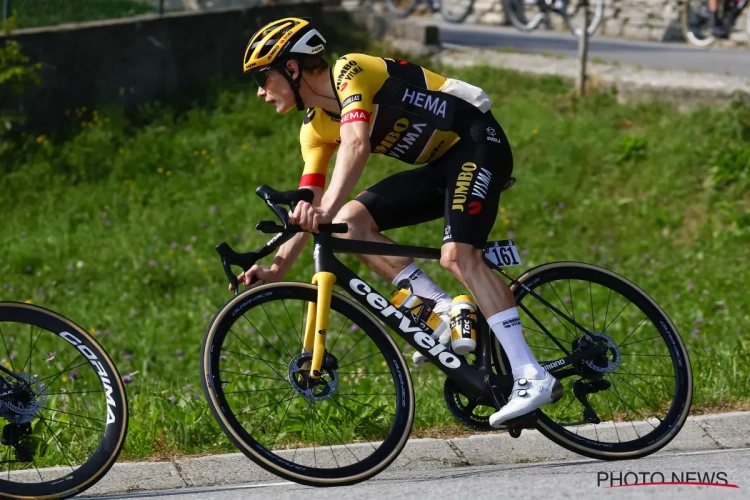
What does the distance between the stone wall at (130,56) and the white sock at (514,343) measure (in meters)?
9.35

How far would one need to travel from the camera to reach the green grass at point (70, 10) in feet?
45.3

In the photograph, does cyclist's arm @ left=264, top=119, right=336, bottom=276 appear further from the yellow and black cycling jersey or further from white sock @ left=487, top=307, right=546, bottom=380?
white sock @ left=487, top=307, right=546, bottom=380

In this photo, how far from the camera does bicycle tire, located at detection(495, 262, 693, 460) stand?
213 inches

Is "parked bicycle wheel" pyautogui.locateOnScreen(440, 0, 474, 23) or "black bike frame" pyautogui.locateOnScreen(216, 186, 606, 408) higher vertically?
"black bike frame" pyautogui.locateOnScreen(216, 186, 606, 408)

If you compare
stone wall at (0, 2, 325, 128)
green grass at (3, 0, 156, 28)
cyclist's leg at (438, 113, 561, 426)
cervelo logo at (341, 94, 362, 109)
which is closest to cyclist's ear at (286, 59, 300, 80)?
cervelo logo at (341, 94, 362, 109)

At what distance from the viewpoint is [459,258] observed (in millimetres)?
5191

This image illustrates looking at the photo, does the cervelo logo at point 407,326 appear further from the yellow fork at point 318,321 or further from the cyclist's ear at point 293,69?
the cyclist's ear at point 293,69

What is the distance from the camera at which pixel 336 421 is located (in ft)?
18.4

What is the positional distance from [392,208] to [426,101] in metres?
0.48

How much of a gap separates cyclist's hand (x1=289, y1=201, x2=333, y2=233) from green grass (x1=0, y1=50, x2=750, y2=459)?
321cm

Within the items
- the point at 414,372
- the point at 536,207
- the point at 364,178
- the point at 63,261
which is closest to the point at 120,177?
the point at 63,261

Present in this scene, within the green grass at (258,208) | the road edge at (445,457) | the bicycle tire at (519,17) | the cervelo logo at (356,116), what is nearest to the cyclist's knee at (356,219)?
the cervelo logo at (356,116)

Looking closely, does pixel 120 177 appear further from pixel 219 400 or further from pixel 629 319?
pixel 219 400

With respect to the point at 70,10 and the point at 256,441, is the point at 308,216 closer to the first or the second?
the point at 256,441
